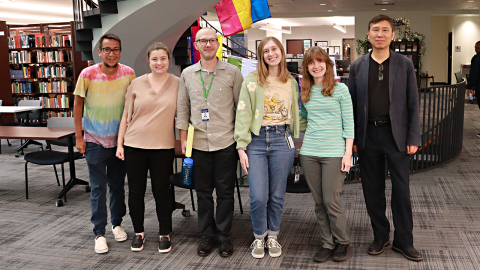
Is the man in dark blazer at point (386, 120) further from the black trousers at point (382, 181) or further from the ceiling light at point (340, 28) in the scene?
the ceiling light at point (340, 28)

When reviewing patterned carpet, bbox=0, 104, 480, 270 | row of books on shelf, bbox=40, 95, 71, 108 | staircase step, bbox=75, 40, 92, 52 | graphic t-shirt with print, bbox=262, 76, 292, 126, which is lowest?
patterned carpet, bbox=0, 104, 480, 270

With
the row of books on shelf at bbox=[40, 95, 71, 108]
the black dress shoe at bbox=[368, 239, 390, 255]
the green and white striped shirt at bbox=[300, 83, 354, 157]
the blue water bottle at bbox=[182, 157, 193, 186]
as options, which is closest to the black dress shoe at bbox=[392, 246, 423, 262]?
the black dress shoe at bbox=[368, 239, 390, 255]

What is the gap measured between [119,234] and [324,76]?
2001mm

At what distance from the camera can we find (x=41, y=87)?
10414 mm

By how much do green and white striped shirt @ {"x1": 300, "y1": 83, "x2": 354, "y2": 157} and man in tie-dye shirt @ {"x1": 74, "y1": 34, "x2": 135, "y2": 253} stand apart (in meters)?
1.41

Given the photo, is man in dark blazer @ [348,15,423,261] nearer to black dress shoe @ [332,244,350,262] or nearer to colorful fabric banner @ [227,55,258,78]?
black dress shoe @ [332,244,350,262]

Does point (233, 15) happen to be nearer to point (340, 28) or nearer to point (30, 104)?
point (30, 104)

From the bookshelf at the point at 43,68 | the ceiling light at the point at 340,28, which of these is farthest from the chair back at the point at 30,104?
the ceiling light at the point at 340,28

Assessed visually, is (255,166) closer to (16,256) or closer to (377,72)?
(377,72)

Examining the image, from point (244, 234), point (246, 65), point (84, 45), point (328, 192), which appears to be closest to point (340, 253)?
point (328, 192)

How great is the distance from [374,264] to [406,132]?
91 centimetres

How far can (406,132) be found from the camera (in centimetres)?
297

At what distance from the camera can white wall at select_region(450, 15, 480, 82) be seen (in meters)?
17.7

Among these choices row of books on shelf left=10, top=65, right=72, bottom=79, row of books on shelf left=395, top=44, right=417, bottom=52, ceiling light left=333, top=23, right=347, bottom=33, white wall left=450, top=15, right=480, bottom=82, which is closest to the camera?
row of books on shelf left=10, top=65, right=72, bottom=79
